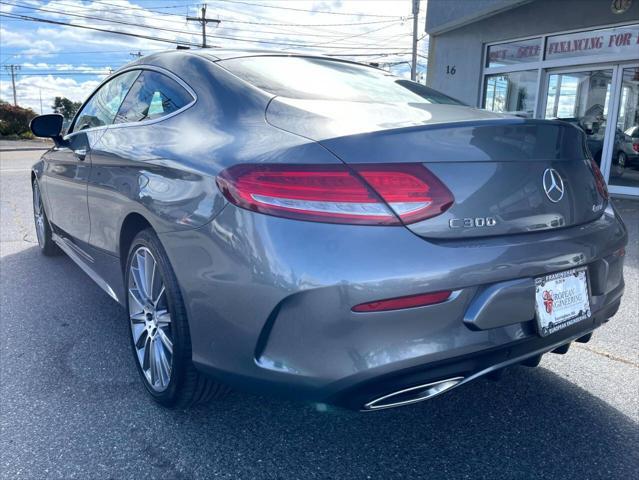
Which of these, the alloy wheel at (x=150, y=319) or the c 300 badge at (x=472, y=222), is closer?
the c 300 badge at (x=472, y=222)

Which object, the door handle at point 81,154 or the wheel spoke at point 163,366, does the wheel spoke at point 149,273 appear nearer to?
the wheel spoke at point 163,366

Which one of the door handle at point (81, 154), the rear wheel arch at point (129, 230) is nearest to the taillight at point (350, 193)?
the rear wheel arch at point (129, 230)

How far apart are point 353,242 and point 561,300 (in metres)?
0.87

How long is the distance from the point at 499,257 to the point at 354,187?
1.75ft

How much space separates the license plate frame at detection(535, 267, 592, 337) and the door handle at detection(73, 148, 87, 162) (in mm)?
2547

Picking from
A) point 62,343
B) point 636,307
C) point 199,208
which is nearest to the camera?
point 199,208

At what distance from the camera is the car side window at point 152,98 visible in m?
2.49

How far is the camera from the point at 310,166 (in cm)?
172

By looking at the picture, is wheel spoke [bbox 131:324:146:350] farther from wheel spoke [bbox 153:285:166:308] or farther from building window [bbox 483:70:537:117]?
building window [bbox 483:70:537:117]

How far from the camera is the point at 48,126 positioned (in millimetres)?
3809

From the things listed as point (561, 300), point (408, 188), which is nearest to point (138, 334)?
point (408, 188)

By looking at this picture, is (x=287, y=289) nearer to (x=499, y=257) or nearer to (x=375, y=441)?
(x=499, y=257)

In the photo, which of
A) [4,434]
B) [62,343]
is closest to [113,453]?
[4,434]

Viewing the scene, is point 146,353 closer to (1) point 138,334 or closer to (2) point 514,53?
(1) point 138,334
